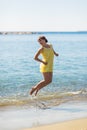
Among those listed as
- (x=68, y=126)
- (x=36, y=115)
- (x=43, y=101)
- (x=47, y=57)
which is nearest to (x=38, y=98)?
(x=43, y=101)

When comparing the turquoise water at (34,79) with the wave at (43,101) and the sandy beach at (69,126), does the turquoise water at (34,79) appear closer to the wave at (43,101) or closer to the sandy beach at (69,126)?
the wave at (43,101)

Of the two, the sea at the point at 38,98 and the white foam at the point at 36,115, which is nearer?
the white foam at the point at 36,115

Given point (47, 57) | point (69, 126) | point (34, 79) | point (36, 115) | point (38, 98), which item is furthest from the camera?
point (34, 79)

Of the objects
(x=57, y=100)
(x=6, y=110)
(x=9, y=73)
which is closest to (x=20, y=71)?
(x=9, y=73)

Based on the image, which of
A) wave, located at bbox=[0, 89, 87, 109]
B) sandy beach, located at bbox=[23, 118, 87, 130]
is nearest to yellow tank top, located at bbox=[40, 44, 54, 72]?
wave, located at bbox=[0, 89, 87, 109]

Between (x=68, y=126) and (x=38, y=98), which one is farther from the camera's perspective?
(x=38, y=98)

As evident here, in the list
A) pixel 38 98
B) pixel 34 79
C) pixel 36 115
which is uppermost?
pixel 36 115

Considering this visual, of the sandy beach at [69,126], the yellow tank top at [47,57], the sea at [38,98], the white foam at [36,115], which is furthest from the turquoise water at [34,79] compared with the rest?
the sandy beach at [69,126]

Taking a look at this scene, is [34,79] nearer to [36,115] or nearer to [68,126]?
[36,115]

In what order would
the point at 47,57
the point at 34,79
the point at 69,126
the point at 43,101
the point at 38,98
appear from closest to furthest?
the point at 69,126 → the point at 47,57 → the point at 43,101 → the point at 38,98 → the point at 34,79

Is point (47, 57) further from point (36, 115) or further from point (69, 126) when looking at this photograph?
point (69, 126)

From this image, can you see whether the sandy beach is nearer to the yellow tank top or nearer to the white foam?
Result: the white foam

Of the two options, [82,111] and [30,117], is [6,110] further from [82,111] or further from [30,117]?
[82,111]

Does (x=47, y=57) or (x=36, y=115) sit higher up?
(x=47, y=57)
